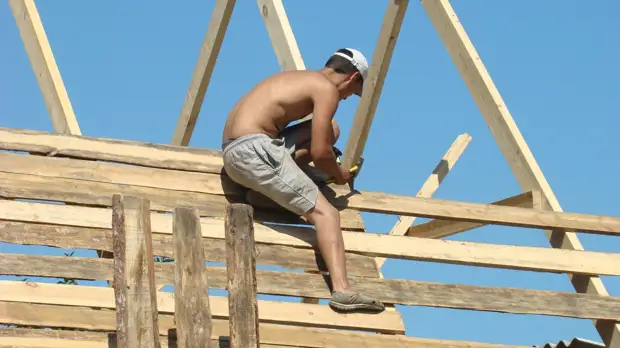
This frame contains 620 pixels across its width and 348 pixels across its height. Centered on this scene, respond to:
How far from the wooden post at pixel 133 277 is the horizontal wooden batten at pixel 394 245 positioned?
1017 millimetres

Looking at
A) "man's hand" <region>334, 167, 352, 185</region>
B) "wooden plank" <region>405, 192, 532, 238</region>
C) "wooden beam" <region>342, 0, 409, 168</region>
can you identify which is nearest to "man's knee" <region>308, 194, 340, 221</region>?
"man's hand" <region>334, 167, 352, 185</region>

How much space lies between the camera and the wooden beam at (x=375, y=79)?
7.12 m

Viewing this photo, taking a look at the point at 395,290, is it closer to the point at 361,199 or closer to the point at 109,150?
the point at 361,199

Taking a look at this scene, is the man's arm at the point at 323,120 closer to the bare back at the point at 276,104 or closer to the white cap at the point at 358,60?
the bare back at the point at 276,104

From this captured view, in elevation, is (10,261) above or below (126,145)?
below

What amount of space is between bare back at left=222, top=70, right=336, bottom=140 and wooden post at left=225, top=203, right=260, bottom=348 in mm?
1385

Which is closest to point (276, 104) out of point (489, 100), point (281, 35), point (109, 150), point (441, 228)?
point (109, 150)

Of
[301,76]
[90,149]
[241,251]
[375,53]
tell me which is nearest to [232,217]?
[241,251]

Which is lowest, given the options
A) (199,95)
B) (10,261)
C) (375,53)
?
(10,261)

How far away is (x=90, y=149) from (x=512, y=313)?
2.20 metres

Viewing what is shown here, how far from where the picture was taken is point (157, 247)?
4.99 m

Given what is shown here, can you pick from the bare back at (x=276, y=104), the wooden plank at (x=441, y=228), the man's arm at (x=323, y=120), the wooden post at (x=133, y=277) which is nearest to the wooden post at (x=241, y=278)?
the wooden post at (x=133, y=277)

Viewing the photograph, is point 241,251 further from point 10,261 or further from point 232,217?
point 10,261

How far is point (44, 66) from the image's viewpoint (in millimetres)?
7645
